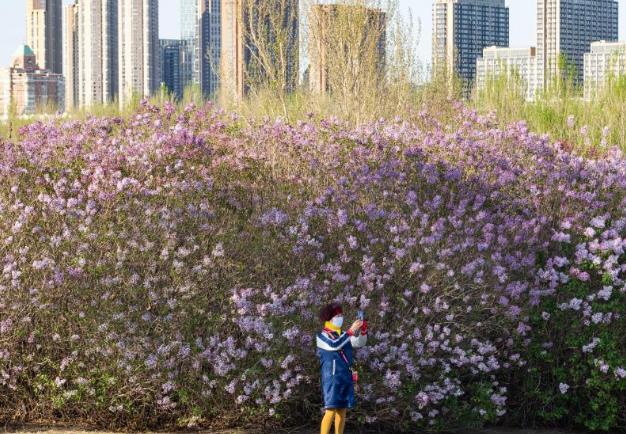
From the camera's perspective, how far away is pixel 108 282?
723cm

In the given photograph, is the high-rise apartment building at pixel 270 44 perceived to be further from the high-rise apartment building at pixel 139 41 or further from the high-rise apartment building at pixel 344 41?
the high-rise apartment building at pixel 139 41

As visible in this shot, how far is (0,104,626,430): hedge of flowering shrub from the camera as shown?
723cm

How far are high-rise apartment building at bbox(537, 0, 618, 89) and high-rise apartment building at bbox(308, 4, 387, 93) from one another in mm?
121066

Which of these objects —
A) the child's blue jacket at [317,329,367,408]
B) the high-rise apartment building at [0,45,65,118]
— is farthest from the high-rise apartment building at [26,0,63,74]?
the child's blue jacket at [317,329,367,408]

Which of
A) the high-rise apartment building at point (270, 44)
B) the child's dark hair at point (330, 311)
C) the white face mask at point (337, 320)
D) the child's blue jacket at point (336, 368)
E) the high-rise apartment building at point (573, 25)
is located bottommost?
the child's blue jacket at point (336, 368)

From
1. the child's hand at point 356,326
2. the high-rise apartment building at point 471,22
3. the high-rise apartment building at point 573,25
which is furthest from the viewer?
the high-rise apartment building at point 471,22

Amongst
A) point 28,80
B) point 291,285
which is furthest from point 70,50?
point 291,285

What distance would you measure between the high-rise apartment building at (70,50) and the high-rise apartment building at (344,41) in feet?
585

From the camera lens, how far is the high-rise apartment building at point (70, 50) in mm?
192000

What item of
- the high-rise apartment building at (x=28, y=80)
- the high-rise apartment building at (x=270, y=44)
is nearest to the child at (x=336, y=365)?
the high-rise apartment building at (x=270, y=44)

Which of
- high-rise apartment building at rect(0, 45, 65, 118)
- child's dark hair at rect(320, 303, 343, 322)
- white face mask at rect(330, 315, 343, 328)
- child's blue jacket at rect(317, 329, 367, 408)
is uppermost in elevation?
high-rise apartment building at rect(0, 45, 65, 118)

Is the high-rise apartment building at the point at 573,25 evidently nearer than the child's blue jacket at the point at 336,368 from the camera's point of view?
No

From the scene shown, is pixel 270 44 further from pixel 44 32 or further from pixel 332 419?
pixel 44 32

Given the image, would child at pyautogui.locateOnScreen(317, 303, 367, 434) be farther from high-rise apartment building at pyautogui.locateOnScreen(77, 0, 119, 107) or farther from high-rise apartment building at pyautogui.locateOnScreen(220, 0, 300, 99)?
high-rise apartment building at pyautogui.locateOnScreen(77, 0, 119, 107)
